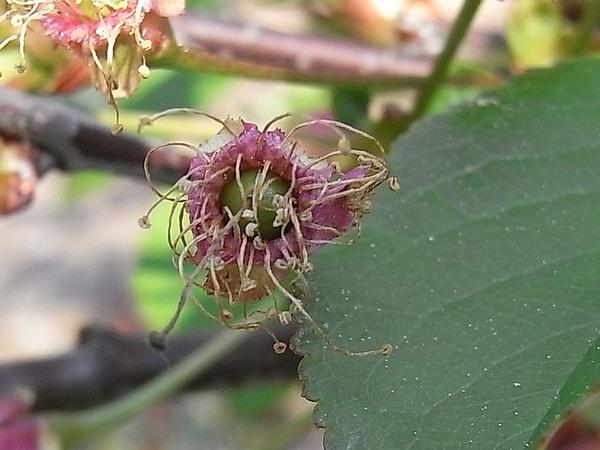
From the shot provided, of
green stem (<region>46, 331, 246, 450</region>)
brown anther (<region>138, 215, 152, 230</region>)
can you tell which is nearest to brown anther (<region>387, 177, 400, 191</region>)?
brown anther (<region>138, 215, 152, 230</region>)

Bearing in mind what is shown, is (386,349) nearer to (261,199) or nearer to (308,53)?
(261,199)

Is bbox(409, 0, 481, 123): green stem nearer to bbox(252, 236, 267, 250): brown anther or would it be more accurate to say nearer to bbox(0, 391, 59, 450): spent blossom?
bbox(252, 236, 267, 250): brown anther

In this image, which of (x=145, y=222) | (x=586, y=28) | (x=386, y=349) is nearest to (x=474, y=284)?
(x=386, y=349)

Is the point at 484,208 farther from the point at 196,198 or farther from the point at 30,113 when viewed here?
the point at 30,113

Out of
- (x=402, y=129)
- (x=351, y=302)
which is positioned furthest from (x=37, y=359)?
(x=351, y=302)

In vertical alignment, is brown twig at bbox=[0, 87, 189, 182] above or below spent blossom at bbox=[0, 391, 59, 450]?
above

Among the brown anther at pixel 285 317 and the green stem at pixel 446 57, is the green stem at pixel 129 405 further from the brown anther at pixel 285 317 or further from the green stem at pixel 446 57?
the brown anther at pixel 285 317
